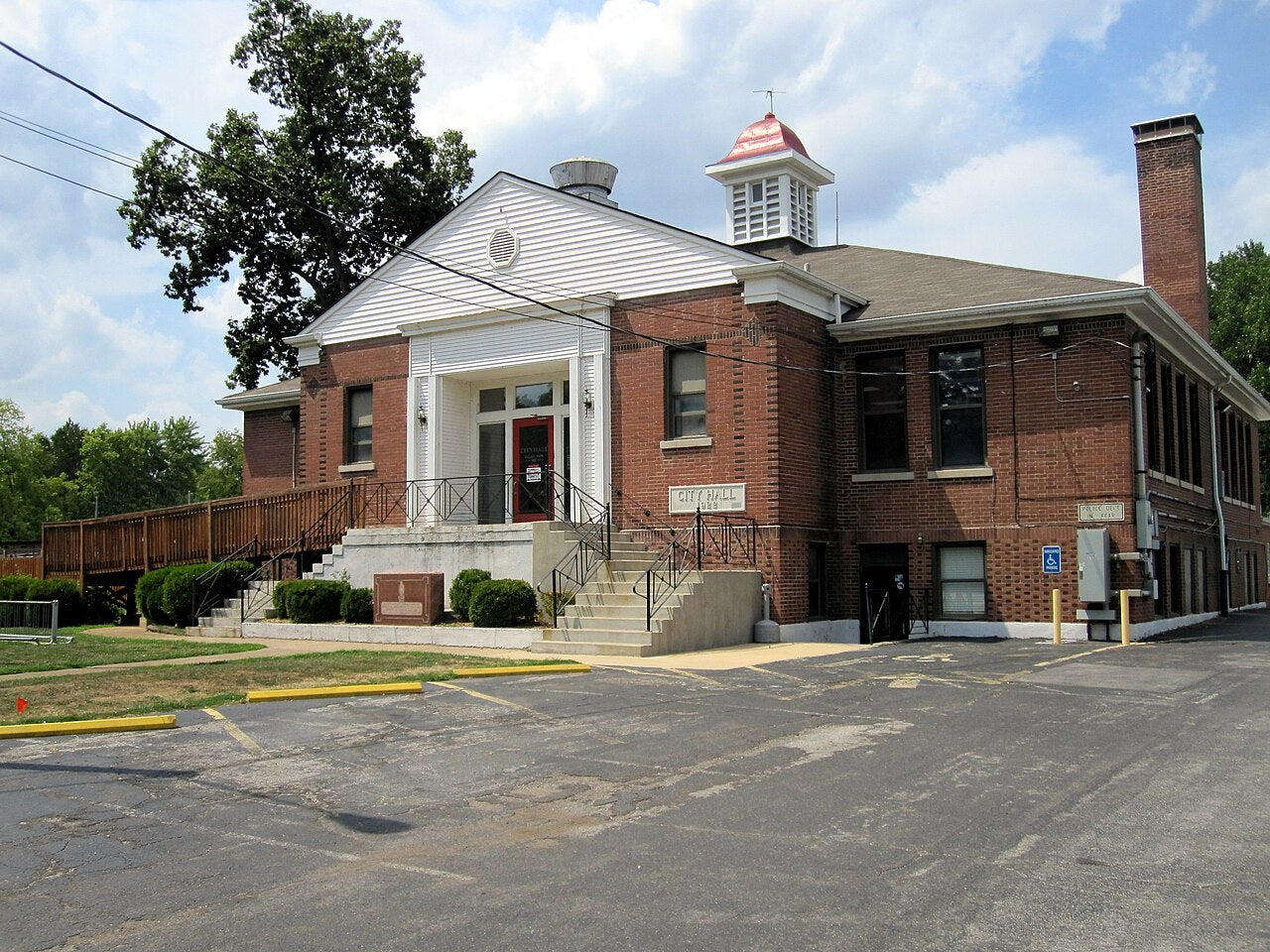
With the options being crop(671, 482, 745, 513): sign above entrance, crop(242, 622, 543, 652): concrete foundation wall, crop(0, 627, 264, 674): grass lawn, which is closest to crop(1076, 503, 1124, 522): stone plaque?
crop(671, 482, 745, 513): sign above entrance

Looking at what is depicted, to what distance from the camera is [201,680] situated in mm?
13531

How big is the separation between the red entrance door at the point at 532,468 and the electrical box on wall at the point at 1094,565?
9925mm

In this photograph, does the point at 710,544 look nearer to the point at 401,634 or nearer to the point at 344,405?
the point at 401,634

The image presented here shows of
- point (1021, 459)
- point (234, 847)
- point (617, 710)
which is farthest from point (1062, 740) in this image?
point (1021, 459)

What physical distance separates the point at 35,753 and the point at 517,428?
52.3 feet

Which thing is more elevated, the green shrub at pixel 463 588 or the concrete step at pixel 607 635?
the green shrub at pixel 463 588

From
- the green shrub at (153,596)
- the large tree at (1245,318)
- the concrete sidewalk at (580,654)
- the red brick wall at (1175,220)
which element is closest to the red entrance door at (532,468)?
the concrete sidewalk at (580,654)

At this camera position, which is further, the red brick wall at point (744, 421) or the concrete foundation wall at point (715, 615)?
the red brick wall at point (744, 421)

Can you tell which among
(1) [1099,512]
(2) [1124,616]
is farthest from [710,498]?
(2) [1124,616]

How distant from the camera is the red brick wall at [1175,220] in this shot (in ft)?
87.0

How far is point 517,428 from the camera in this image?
81.5 ft

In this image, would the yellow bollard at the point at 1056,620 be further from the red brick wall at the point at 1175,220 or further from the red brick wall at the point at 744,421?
the red brick wall at the point at 1175,220

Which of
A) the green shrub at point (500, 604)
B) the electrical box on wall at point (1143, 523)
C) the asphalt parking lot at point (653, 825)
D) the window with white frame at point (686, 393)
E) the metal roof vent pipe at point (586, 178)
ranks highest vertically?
the metal roof vent pipe at point (586, 178)

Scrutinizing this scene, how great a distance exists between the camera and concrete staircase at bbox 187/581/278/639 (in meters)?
21.4
